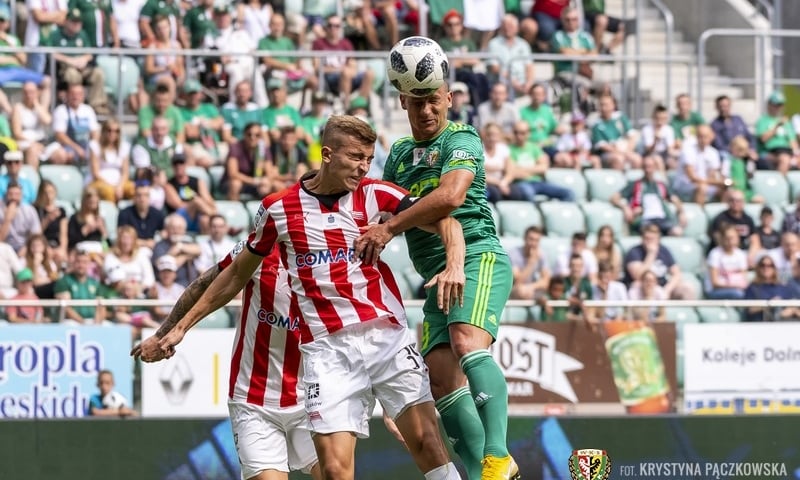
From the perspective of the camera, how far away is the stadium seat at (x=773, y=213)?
14938 mm

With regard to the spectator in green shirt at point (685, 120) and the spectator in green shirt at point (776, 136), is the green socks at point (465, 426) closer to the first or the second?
the spectator in green shirt at point (685, 120)

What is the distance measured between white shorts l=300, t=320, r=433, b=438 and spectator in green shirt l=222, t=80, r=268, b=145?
317 inches

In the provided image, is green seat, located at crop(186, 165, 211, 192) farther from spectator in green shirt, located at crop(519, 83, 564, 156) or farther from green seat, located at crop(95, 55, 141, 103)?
spectator in green shirt, located at crop(519, 83, 564, 156)

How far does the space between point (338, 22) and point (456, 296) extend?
946cm

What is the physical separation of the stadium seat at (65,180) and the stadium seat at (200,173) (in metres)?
0.99

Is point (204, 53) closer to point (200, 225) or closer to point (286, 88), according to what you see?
point (286, 88)

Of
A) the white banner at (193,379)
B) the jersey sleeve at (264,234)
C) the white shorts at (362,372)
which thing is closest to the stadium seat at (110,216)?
the white banner at (193,379)

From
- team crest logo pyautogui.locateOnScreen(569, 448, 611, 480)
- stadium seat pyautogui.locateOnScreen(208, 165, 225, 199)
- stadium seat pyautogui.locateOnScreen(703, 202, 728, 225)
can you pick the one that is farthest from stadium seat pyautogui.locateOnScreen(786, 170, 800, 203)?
team crest logo pyautogui.locateOnScreen(569, 448, 611, 480)

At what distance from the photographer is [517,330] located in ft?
38.4

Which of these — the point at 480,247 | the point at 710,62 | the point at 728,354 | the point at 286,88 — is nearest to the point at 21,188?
the point at 286,88

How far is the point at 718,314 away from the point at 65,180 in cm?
586

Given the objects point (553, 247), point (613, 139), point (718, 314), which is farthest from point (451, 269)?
point (613, 139)

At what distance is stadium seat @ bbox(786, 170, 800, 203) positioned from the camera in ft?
52.0

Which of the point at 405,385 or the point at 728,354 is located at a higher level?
the point at 405,385
